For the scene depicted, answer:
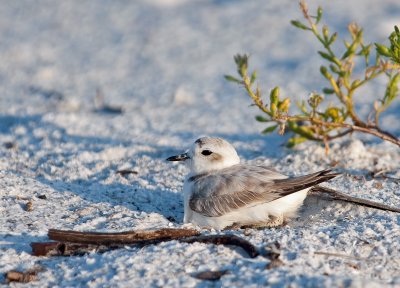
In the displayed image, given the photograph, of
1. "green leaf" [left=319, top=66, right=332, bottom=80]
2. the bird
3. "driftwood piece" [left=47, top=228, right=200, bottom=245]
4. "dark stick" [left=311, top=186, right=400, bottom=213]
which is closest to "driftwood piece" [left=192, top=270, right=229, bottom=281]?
"driftwood piece" [left=47, top=228, right=200, bottom=245]

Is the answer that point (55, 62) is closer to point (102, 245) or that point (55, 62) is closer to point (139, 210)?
point (139, 210)

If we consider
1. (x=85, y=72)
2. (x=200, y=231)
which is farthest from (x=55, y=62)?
(x=200, y=231)

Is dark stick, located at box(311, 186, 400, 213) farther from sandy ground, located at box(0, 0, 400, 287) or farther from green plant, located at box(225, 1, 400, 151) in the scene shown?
green plant, located at box(225, 1, 400, 151)

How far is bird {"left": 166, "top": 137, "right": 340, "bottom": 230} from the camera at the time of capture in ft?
13.6

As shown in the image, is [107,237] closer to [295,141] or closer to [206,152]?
[206,152]

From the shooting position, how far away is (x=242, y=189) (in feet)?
13.8

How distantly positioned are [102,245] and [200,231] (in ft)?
1.90

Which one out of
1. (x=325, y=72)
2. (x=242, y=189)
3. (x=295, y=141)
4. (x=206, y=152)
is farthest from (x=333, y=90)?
(x=242, y=189)

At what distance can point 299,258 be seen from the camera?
332 centimetres

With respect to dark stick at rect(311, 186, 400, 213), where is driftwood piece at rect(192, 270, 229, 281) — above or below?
below

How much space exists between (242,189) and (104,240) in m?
0.97

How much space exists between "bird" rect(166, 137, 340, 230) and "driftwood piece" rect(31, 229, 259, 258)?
1.77 feet

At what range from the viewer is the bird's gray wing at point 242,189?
4.11 meters

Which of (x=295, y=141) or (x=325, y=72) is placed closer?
(x=325, y=72)
